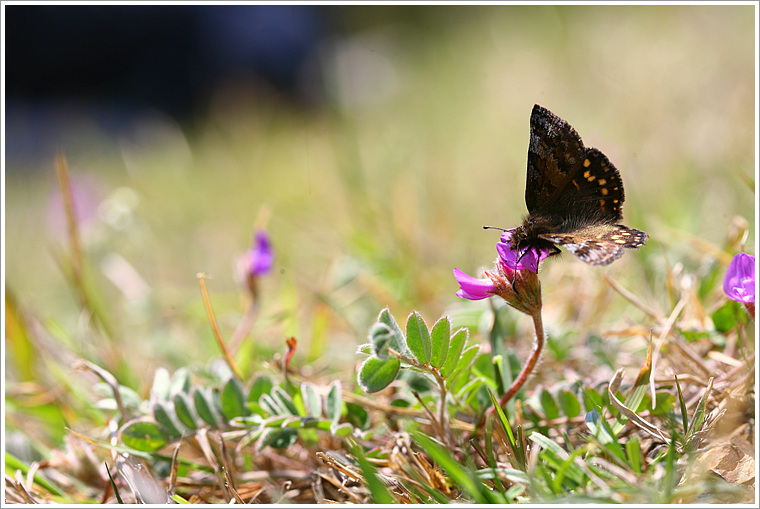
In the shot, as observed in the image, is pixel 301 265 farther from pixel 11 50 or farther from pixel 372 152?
pixel 11 50

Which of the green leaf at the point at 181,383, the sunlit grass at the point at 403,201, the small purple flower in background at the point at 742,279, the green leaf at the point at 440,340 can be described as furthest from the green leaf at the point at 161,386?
the small purple flower in background at the point at 742,279

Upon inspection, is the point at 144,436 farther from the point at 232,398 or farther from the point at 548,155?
the point at 548,155

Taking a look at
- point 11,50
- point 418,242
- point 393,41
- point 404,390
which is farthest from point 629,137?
point 11,50

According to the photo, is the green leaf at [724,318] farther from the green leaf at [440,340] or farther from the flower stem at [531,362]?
the green leaf at [440,340]

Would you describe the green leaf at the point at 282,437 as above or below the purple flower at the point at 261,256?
below

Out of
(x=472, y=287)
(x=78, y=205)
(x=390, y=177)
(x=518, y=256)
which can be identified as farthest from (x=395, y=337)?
(x=78, y=205)

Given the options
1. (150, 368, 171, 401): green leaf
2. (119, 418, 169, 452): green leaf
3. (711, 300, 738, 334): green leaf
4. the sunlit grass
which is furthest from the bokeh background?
(119, 418, 169, 452): green leaf

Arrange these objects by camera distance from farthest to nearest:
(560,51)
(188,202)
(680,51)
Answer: (560,51), (188,202), (680,51)
